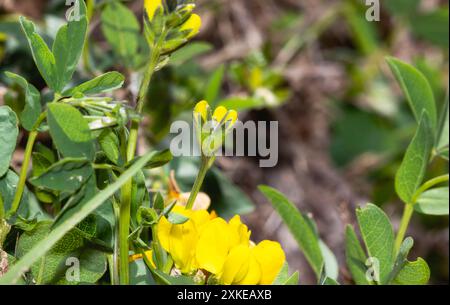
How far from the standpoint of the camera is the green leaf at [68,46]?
26.0 inches

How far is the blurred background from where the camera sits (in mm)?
1090

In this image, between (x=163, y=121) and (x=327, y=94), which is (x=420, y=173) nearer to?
(x=163, y=121)

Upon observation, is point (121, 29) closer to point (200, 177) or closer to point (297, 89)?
point (200, 177)

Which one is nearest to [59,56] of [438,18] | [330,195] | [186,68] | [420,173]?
[420,173]

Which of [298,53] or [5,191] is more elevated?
[298,53]

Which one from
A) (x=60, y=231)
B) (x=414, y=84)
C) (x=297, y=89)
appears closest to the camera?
(x=60, y=231)

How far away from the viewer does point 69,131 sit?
23.8 inches

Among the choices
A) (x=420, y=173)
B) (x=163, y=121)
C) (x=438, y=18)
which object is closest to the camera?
(x=420, y=173)

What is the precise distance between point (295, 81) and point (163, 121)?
1.73 feet

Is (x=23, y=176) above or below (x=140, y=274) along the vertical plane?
above

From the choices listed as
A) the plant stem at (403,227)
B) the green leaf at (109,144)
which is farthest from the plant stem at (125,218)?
the plant stem at (403,227)

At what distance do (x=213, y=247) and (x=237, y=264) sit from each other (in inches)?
1.0

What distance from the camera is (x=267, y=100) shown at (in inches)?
50.6

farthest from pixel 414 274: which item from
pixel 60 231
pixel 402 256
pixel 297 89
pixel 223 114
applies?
pixel 297 89
